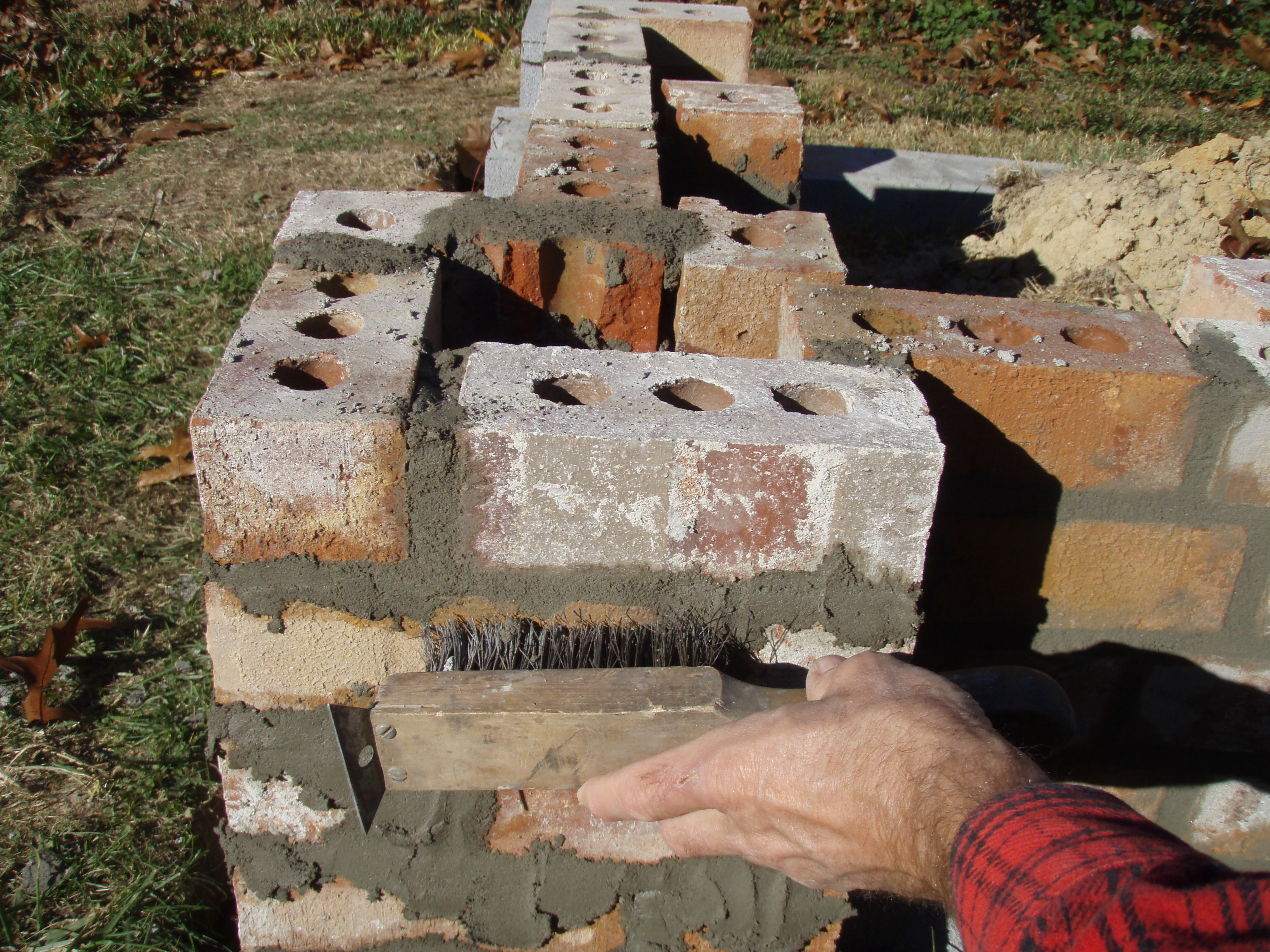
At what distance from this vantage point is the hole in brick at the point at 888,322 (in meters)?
1.84

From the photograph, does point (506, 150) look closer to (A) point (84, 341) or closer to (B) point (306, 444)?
(A) point (84, 341)

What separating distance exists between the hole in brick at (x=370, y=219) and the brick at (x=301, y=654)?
0.96 metres

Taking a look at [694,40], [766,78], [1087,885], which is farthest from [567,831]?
[766,78]

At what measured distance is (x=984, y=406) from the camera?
5.69ft

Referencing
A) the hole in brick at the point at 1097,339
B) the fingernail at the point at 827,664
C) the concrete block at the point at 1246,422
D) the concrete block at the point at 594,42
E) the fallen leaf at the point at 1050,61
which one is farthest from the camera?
the fallen leaf at the point at 1050,61

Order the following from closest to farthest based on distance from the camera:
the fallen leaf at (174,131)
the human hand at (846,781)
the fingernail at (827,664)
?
1. the human hand at (846,781)
2. the fingernail at (827,664)
3. the fallen leaf at (174,131)

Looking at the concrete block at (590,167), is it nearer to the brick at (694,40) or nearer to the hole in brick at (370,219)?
the hole in brick at (370,219)

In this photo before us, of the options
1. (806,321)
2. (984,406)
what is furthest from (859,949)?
(806,321)

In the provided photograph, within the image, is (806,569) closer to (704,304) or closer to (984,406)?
(984,406)

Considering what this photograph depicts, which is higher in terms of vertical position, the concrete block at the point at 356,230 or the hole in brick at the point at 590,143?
the hole in brick at the point at 590,143

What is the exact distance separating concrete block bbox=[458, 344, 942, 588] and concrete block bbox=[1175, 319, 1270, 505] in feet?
2.03

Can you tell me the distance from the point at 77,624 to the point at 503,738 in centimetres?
171

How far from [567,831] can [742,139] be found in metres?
2.41

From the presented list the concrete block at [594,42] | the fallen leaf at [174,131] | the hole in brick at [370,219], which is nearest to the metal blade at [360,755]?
the hole in brick at [370,219]
